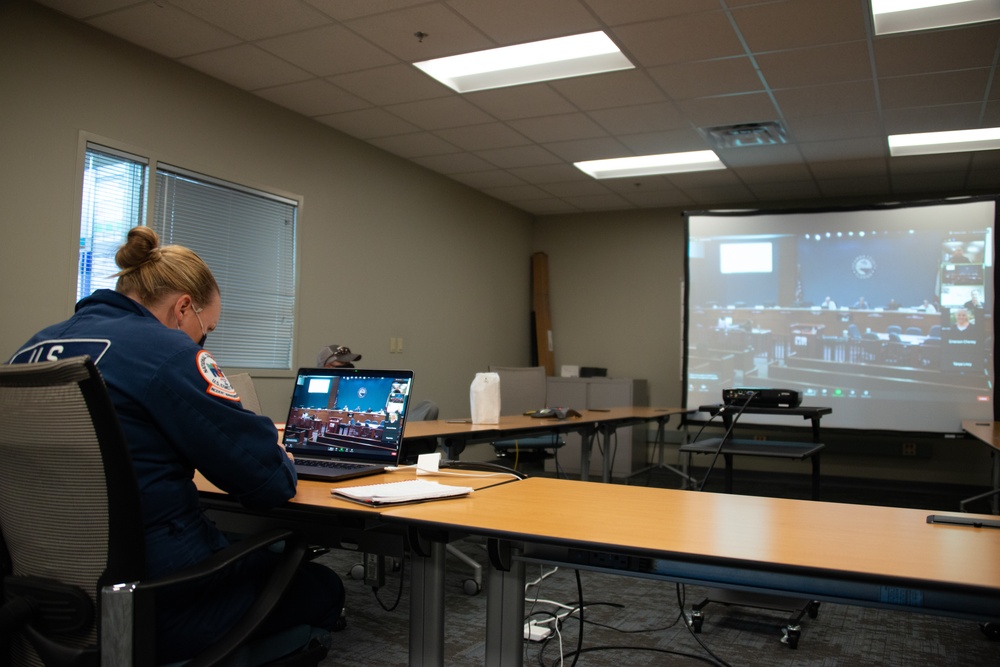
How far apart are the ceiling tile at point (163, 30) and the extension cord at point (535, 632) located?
3.22m

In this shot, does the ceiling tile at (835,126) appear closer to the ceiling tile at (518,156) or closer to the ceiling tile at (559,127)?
the ceiling tile at (559,127)

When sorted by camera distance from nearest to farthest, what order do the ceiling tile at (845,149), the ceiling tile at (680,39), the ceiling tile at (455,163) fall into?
1. the ceiling tile at (680,39)
2. the ceiling tile at (845,149)
3. the ceiling tile at (455,163)

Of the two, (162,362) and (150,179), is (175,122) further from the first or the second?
(162,362)

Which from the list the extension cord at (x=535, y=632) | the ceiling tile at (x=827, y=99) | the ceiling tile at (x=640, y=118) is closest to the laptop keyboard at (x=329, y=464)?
the extension cord at (x=535, y=632)

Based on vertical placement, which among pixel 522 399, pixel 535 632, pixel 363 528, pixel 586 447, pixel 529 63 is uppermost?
pixel 529 63

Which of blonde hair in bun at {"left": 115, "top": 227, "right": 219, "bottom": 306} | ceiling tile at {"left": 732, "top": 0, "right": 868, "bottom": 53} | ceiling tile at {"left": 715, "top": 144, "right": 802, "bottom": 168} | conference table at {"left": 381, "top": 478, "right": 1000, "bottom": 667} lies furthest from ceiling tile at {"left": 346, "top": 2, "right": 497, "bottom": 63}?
conference table at {"left": 381, "top": 478, "right": 1000, "bottom": 667}

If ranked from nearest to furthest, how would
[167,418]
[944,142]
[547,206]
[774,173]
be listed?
[167,418]
[944,142]
[774,173]
[547,206]

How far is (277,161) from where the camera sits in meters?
4.92

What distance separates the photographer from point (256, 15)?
3.58 m

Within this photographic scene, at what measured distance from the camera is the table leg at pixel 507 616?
1357 mm

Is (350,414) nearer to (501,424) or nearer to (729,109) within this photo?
(501,424)

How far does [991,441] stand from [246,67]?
14.6 feet

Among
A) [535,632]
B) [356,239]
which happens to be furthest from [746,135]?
[535,632]

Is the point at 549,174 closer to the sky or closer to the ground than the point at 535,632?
closer to the sky
